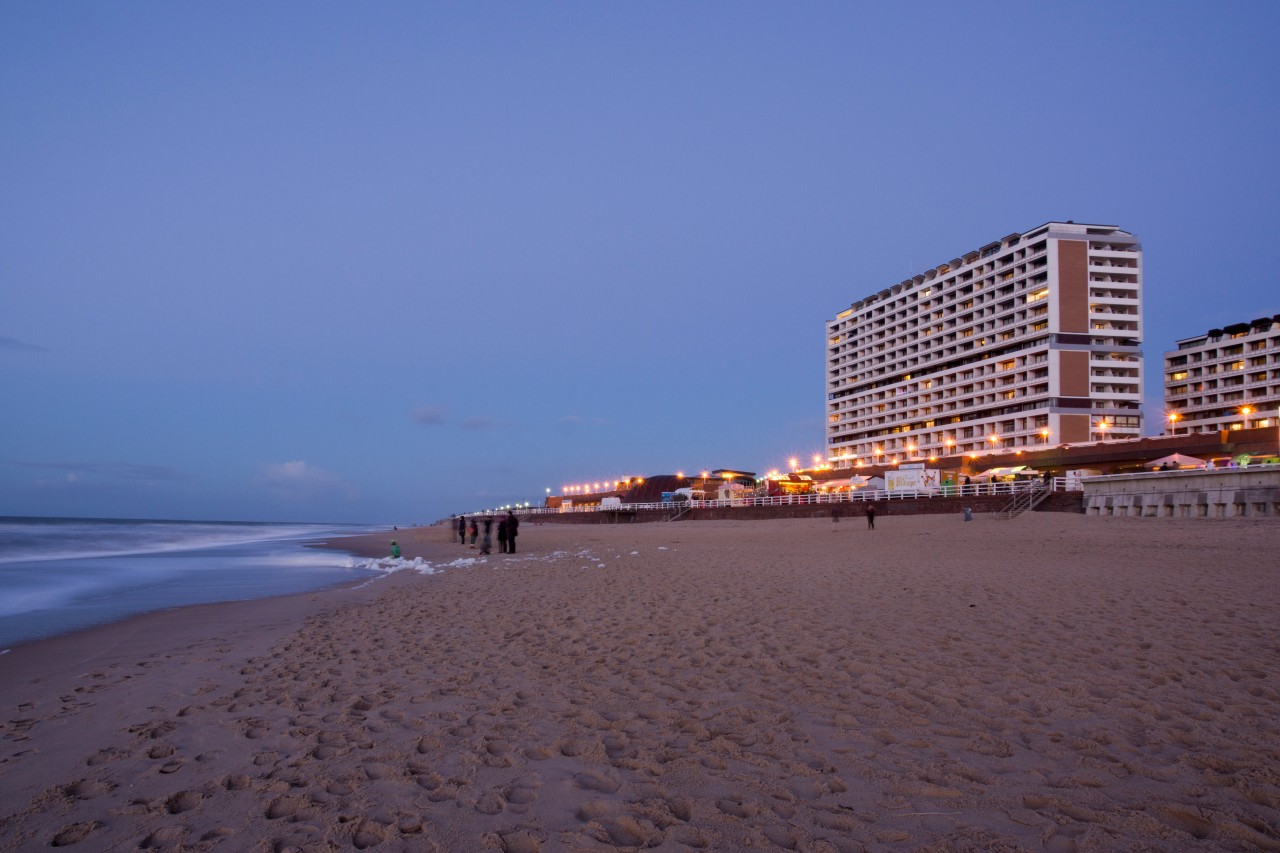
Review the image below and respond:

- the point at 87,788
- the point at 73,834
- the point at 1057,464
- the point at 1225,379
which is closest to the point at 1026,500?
the point at 1057,464

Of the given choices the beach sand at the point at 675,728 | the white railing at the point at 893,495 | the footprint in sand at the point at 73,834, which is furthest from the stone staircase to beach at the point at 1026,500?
the footprint in sand at the point at 73,834

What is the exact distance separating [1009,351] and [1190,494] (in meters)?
58.4

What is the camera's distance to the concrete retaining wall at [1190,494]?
23.8 meters

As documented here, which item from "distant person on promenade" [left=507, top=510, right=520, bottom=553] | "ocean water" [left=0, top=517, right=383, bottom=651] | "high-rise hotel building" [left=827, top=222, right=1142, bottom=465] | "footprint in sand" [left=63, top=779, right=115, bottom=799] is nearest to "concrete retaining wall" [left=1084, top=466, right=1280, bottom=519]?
"distant person on promenade" [left=507, top=510, right=520, bottom=553]

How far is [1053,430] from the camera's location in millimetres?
70688

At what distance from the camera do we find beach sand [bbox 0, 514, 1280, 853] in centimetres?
350

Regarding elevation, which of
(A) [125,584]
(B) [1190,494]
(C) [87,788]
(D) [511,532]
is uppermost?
(B) [1190,494]

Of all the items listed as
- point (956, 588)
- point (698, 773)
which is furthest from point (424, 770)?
point (956, 588)

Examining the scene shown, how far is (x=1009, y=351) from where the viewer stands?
262 ft

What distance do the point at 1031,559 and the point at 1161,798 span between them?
1423cm

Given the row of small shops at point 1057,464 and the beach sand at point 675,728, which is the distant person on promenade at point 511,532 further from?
the row of small shops at point 1057,464

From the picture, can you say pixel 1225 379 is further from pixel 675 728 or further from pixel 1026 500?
pixel 675 728

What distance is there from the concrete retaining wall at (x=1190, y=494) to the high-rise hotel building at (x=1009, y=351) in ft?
141

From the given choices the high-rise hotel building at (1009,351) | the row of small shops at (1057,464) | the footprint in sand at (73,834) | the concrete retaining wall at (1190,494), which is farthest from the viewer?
the high-rise hotel building at (1009,351)
